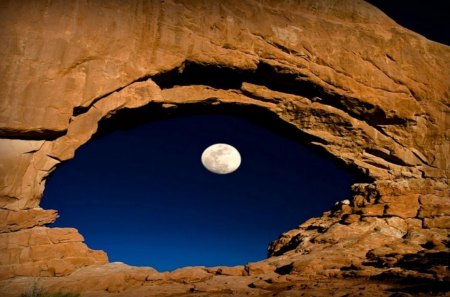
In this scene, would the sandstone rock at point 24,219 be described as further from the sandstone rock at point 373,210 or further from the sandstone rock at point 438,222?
the sandstone rock at point 438,222

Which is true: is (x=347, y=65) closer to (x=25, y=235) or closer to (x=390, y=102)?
(x=390, y=102)

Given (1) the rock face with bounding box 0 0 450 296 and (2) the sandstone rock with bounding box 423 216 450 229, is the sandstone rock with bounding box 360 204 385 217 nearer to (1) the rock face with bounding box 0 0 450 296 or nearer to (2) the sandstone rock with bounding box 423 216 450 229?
(1) the rock face with bounding box 0 0 450 296

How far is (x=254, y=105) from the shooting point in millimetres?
21969

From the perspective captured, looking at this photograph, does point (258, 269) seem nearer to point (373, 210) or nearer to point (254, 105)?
point (373, 210)

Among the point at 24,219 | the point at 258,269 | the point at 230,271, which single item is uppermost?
the point at 24,219

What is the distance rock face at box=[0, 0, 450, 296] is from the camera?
14578 millimetres

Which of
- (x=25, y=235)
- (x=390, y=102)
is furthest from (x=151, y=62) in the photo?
(x=390, y=102)

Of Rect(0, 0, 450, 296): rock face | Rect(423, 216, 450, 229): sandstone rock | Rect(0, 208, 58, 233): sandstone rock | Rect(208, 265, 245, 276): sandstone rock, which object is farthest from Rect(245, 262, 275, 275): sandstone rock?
Rect(0, 208, 58, 233): sandstone rock

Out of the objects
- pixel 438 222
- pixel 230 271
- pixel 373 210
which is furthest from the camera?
pixel 373 210

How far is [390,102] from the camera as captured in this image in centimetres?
2241

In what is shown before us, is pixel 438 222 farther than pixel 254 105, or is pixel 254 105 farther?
pixel 254 105

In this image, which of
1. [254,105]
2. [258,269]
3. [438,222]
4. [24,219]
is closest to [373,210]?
[438,222]

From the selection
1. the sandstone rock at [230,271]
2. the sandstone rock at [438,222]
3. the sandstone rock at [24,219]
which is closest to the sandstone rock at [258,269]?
the sandstone rock at [230,271]

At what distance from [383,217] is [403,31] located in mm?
12673
